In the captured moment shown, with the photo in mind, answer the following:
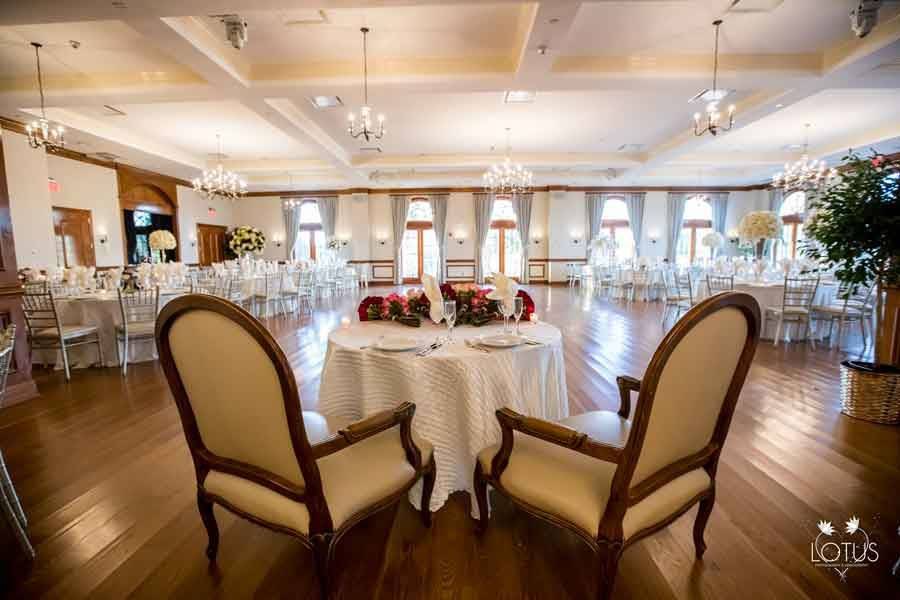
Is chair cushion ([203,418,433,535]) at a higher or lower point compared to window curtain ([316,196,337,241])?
lower

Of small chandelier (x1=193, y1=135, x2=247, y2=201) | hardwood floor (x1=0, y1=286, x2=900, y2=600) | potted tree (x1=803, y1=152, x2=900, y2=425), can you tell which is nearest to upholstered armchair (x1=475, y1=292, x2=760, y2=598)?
hardwood floor (x1=0, y1=286, x2=900, y2=600)

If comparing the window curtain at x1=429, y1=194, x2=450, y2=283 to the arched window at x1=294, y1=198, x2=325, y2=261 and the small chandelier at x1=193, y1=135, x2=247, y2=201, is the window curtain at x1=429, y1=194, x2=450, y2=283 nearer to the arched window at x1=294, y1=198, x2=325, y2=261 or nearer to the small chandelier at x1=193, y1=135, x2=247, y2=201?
the arched window at x1=294, y1=198, x2=325, y2=261

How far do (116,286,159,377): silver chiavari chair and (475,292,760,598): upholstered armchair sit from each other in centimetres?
452

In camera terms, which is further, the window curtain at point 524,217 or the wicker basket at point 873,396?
the window curtain at point 524,217

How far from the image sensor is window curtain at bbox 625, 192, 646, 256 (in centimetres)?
1381

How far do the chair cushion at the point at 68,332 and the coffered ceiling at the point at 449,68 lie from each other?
289 cm

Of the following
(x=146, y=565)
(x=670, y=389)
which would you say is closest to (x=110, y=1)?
(x=146, y=565)

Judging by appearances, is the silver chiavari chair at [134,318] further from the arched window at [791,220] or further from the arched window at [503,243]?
the arched window at [791,220]

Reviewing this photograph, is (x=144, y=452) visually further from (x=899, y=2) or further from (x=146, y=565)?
(x=899, y=2)

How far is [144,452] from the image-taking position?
2.58 metres

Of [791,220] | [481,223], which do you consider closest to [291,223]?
[481,223]

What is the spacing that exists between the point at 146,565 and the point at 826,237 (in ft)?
14.6

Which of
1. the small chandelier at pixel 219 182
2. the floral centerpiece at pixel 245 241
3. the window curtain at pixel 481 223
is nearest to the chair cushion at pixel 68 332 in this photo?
the small chandelier at pixel 219 182

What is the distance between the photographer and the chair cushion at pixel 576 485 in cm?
128
